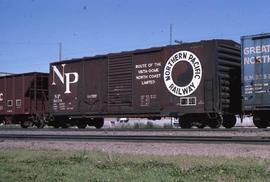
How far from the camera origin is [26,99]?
29094 millimetres

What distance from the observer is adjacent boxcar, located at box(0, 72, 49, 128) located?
29.0m

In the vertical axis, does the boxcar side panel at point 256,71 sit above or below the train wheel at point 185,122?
above

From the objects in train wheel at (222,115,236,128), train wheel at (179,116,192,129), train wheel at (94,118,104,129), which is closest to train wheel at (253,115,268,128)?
train wheel at (222,115,236,128)

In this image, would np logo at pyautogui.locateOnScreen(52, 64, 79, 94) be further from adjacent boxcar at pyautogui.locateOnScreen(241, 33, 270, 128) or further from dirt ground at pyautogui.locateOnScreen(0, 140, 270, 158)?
dirt ground at pyautogui.locateOnScreen(0, 140, 270, 158)

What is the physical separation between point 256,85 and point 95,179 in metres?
13.3

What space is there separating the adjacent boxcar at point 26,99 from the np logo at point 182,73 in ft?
31.8

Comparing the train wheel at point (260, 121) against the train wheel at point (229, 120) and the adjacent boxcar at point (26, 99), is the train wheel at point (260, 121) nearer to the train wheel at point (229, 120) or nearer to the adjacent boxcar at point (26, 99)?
the train wheel at point (229, 120)

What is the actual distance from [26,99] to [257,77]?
1529 cm

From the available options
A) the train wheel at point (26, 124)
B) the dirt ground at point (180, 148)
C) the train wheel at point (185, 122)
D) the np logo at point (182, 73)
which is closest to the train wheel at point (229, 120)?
the train wheel at point (185, 122)

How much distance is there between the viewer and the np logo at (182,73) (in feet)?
68.9

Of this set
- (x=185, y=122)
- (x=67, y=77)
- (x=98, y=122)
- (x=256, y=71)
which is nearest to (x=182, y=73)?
(x=185, y=122)

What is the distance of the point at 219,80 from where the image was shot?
20.6 m

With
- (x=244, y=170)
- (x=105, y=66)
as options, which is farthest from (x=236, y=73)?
(x=244, y=170)

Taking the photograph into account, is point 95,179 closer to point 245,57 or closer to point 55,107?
point 245,57
